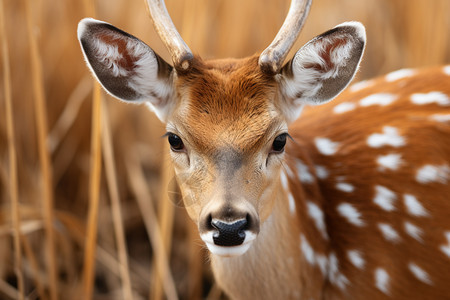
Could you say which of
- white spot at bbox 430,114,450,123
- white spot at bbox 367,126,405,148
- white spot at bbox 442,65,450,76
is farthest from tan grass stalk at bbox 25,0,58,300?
white spot at bbox 442,65,450,76

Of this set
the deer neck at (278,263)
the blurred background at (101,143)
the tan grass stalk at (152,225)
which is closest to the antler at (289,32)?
the deer neck at (278,263)

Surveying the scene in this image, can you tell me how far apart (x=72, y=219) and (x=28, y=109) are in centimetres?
75

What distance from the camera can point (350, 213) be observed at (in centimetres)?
194

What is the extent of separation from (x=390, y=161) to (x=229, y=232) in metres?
0.84

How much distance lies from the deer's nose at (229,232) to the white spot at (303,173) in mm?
642

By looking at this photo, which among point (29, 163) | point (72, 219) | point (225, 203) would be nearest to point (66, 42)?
point (29, 163)

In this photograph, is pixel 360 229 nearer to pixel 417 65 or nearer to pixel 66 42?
pixel 417 65

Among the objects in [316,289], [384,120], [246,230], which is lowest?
[316,289]

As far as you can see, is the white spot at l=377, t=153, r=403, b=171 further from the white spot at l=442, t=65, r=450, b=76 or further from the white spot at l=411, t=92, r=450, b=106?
Answer: the white spot at l=442, t=65, r=450, b=76

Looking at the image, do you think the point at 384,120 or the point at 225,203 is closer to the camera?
the point at 225,203

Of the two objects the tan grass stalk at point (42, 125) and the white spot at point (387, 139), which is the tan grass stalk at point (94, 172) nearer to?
the tan grass stalk at point (42, 125)

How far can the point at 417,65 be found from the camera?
125 inches

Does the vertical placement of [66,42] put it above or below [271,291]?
above

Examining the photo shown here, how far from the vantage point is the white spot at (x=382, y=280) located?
1.87 m
